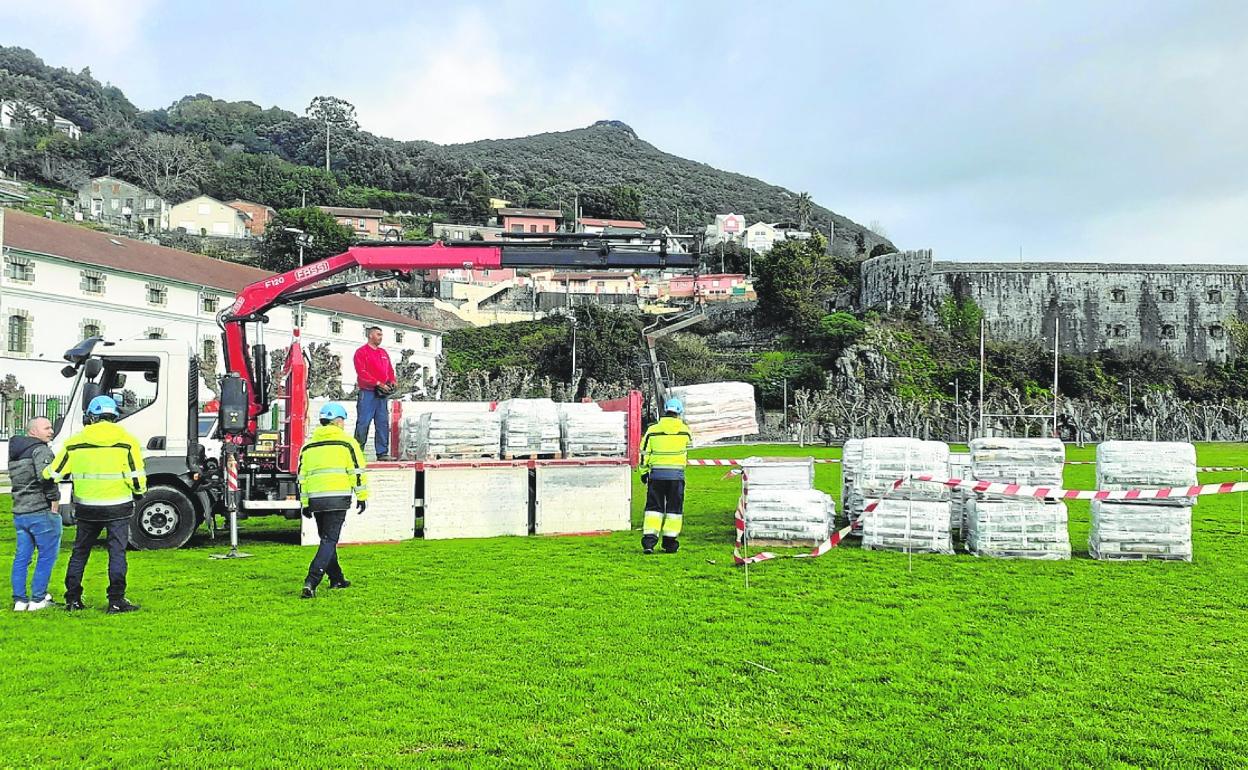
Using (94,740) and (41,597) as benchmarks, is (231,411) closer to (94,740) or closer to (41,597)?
(41,597)

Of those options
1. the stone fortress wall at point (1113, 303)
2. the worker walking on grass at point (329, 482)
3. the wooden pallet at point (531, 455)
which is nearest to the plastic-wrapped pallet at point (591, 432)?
the wooden pallet at point (531, 455)

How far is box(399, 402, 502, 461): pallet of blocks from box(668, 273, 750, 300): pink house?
83424 mm

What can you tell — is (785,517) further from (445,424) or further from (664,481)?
(445,424)

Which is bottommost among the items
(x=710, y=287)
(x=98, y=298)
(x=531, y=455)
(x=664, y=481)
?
(x=664, y=481)

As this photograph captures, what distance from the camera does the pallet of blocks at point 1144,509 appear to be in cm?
1109

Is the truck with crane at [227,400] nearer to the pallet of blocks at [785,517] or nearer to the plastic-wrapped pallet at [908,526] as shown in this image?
the pallet of blocks at [785,517]

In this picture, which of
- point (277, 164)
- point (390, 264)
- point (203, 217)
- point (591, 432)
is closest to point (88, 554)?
point (390, 264)

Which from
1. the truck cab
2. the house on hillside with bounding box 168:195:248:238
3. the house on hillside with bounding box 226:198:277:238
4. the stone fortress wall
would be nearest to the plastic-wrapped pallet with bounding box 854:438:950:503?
the truck cab

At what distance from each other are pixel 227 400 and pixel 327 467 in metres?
3.71

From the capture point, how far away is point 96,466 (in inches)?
339

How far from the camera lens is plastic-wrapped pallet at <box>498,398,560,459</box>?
13578 millimetres

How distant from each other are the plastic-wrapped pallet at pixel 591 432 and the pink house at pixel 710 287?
82640mm

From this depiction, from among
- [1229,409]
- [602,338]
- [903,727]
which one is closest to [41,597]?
[903,727]

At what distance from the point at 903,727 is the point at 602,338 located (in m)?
Answer: 64.4
